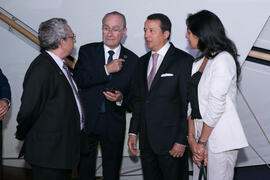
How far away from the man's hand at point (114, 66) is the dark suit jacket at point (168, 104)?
0.32 metres

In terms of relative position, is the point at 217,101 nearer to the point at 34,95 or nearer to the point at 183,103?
the point at 183,103

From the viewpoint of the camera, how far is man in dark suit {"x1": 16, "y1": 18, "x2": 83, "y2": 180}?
1947 millimetres

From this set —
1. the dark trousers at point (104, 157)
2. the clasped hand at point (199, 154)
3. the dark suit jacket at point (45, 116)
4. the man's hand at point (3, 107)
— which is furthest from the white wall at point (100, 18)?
the dark suit jacket at point (45, 116)

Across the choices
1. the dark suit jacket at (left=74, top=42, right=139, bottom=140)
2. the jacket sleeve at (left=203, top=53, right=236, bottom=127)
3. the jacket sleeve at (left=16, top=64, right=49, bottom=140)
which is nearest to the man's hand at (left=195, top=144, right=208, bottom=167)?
the jacket sleeve at (left=203, top=53, right=236, bottom=127)

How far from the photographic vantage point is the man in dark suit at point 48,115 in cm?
195

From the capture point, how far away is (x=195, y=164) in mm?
2268

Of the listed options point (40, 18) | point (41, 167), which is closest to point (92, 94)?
point (41, 167)

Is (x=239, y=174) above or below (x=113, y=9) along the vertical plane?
below

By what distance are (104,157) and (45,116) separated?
90 cm

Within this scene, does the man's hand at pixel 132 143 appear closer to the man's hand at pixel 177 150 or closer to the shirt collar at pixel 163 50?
the man's hand at pixel 177 150

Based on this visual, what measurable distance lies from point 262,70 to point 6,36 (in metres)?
2.41

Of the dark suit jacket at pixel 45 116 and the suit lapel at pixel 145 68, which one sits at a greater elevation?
the suit lapel at pixel 145 68

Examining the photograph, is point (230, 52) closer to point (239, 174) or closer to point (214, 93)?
point (214, 93)

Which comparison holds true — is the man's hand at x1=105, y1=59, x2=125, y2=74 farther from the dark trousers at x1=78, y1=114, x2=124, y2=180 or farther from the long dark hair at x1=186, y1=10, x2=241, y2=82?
the long dark hair at x1=186, y1=10, x2=241, y2=82
